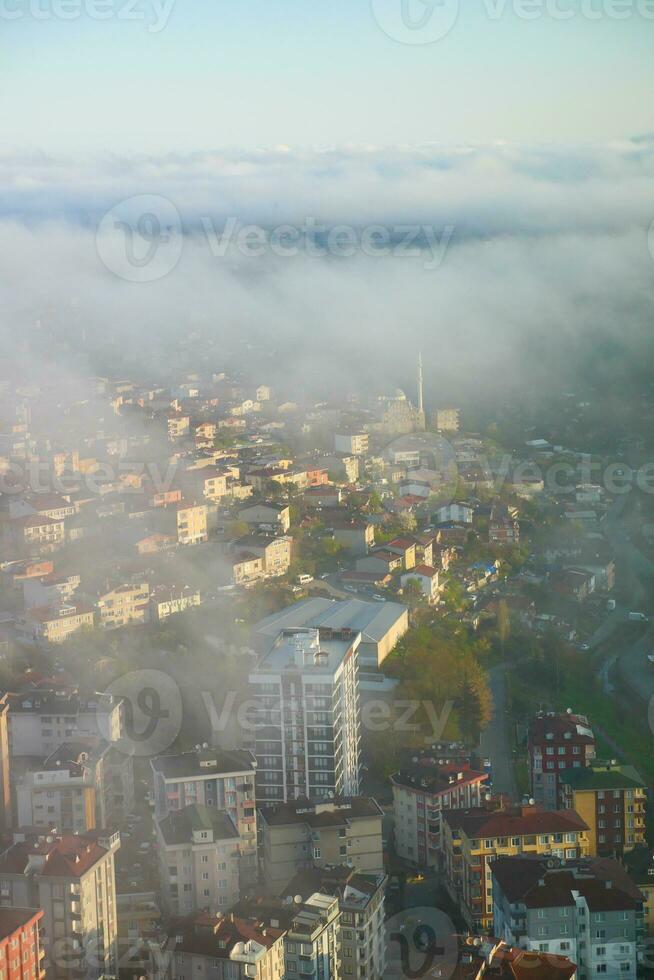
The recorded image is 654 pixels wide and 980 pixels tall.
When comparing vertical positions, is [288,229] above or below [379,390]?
above

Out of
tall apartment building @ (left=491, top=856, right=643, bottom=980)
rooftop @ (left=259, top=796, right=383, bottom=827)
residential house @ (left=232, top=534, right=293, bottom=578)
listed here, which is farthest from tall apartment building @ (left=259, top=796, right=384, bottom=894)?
residential house @ (left=232, top=534, right=293, bottom=578)

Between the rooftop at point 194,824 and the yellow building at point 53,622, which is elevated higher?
the rooftop at point 194,824

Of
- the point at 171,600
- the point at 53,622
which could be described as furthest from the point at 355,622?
the point at 53,622

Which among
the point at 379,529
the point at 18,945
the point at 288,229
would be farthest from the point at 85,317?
the point at 18,945

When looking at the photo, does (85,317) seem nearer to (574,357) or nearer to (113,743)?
(574,357)

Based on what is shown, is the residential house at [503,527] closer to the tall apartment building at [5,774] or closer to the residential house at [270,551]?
the residential house at [270,551]

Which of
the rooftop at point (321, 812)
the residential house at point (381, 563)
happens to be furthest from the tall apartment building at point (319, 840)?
the residential house at point (381, 563)

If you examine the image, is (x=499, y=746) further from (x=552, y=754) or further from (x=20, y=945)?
(x=20, y=945)
